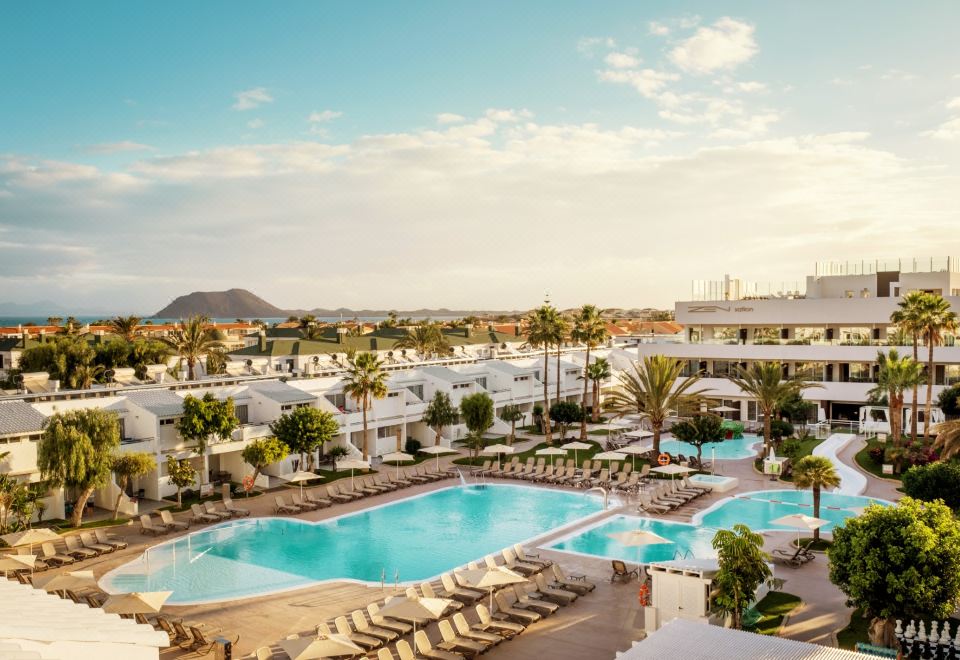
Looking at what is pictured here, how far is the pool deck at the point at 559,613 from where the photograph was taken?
53.8 feet

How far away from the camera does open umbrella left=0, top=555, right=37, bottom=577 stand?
2011 centimetres

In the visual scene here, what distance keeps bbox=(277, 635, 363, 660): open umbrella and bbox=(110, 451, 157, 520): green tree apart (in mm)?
15591

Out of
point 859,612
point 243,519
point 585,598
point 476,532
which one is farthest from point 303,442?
point 859,612

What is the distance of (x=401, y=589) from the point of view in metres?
20.7

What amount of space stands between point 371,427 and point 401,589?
63.8 feet

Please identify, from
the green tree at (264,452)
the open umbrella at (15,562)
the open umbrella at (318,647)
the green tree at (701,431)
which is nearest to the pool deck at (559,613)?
the open umbrella at (15,562)

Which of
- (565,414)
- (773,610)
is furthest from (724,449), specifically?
(773,610)

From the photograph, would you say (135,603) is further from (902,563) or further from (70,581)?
(902,563)

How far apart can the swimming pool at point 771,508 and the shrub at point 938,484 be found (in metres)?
3.86

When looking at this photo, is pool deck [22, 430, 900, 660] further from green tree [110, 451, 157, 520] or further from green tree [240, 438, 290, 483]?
green tree [240, 438, 290, 483]

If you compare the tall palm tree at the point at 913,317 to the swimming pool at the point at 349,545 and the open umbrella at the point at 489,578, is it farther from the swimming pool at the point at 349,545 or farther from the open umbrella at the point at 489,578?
the open umbrella at the point at 489,578

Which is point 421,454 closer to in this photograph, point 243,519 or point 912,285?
point 243,519

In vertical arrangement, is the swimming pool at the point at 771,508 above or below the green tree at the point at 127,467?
below

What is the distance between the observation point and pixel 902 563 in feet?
46.2
